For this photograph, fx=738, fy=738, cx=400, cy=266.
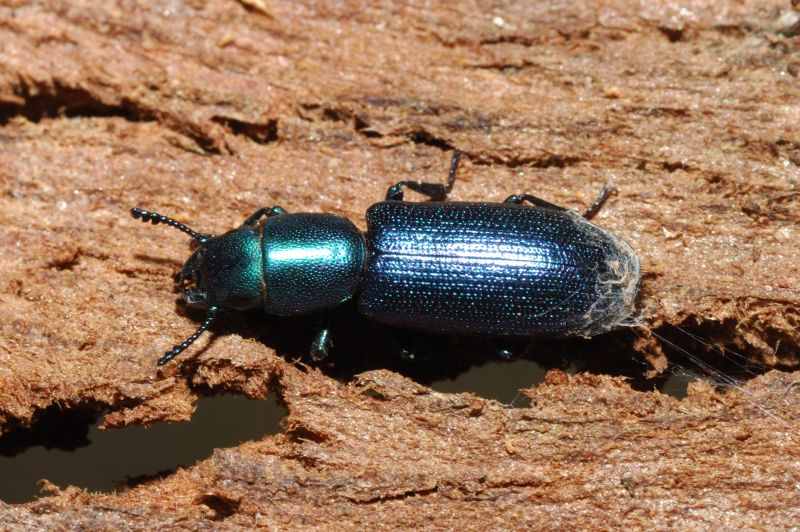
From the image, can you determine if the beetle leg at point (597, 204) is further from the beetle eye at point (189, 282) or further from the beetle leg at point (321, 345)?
the beetle eye at point (189, 282)

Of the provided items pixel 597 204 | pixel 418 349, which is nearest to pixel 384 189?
pixel 418 349

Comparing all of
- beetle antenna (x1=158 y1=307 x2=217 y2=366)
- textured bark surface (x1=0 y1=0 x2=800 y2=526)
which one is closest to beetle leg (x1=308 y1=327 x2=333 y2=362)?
textured bark surface (x1=0 y1=0 x2=800 y2=526)

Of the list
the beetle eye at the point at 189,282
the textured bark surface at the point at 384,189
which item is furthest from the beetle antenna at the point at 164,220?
the beetle eye at the point at 189,282

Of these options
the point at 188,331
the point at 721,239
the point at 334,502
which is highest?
the point at 721,239

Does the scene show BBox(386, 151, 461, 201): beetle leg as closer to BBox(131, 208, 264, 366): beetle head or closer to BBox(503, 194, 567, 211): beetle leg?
BBox(503, 194, 567, 211): beetle leg

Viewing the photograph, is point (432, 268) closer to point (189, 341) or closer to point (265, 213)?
point (265, 213)

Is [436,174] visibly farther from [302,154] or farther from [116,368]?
[116,368]

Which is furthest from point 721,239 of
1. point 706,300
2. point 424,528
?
point 424,528

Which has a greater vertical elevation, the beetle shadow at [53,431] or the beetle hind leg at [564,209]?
the beetle hind leg at [564,209]

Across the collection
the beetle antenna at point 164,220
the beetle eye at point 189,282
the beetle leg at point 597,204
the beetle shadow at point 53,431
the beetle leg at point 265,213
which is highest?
the beetle leg at point 597,204
